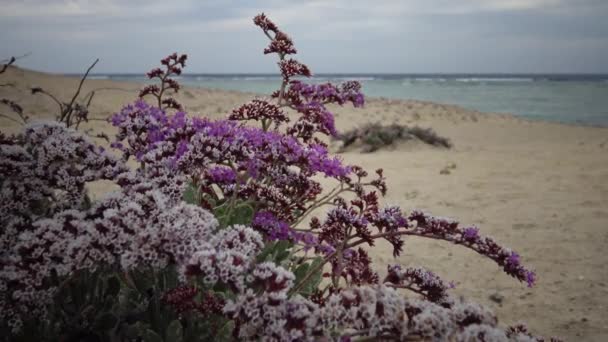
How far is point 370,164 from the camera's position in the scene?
10.5 m

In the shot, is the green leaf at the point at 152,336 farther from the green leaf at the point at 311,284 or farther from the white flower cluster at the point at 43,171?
the green leaf at the point at 311,284

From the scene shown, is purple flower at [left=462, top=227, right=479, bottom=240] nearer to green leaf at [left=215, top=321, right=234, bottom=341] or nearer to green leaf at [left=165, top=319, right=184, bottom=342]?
green leaf at [left=215, top=321, right=234, bottom=341]

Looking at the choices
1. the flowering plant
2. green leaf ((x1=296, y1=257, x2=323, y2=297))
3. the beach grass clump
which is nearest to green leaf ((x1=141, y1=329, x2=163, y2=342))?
the flowering plant

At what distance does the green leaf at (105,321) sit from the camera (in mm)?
1942

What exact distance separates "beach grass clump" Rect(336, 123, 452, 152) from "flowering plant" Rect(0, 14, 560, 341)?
9.89 metres

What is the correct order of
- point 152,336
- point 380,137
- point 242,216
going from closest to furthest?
point 152,336, point 242,216, point 380,137

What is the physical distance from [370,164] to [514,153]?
4.32 m

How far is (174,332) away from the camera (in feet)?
6.00

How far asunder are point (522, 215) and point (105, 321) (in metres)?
5.65

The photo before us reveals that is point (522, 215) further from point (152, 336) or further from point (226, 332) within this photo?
point (152, 336)

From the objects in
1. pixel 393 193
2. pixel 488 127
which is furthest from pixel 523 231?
pixel 488 127

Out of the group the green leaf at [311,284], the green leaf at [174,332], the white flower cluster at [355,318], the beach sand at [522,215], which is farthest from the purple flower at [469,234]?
the beach sand at [522,215]

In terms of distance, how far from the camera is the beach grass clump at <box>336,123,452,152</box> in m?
12.9

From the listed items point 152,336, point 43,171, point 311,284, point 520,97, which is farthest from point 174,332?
point 520,97
